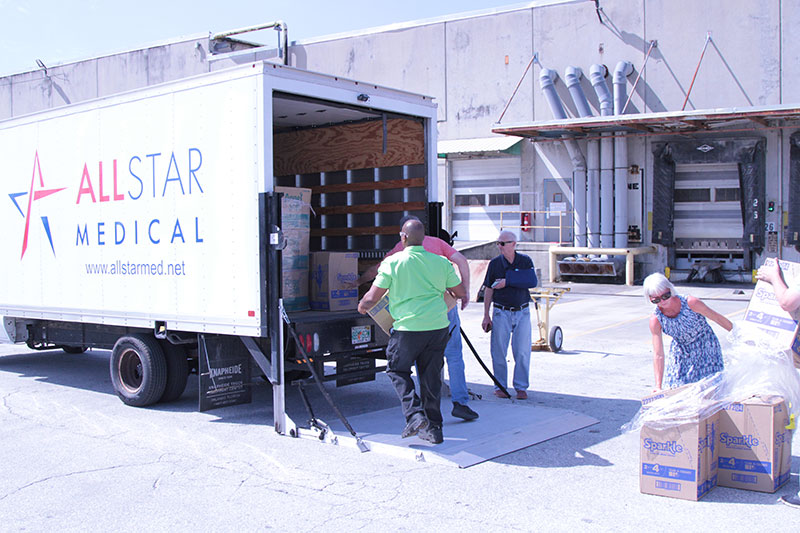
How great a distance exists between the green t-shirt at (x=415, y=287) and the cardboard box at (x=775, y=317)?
7.41 ft

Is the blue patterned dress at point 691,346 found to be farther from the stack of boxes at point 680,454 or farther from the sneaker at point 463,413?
the sneaker at point 463,413

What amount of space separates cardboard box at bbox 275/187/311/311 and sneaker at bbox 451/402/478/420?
187 cm

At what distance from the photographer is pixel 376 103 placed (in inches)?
310

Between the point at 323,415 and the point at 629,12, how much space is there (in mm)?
19830

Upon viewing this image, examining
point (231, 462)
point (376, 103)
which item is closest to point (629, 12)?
point (376, 103)

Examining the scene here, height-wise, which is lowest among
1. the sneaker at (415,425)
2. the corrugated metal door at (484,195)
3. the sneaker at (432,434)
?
the sneaker at (432,434)

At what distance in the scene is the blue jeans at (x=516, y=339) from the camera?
8125 mm

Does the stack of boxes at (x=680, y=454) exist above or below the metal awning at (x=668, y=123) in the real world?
below

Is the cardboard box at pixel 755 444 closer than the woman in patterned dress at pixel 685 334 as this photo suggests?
Yes

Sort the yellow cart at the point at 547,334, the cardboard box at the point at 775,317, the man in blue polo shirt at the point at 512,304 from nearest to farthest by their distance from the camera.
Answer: the cardboard box at the point at 775,317, the man in blue polo shirt at the point at 512,304, the yellow cart at the point at 547,334

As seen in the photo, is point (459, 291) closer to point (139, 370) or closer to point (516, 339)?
point (516, 339)

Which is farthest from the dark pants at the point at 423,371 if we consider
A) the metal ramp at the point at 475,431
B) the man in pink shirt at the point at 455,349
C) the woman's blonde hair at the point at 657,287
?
the woman's blonde hair at the point at 657,287

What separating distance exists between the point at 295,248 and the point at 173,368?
5.86ft

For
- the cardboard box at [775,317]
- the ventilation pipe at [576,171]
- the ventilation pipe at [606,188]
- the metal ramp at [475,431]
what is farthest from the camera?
the ventilation pipe at [576,171]
